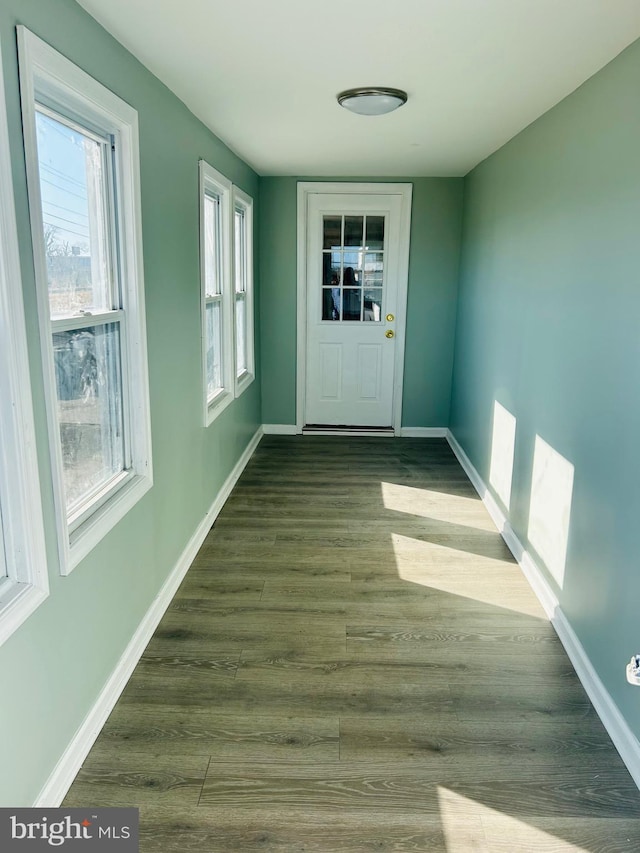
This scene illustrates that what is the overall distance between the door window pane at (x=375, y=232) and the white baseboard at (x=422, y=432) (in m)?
1.66

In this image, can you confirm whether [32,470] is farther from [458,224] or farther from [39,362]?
[458,224]

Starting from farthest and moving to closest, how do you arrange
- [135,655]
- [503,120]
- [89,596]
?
[503,120] → [135,655] → [89,596]

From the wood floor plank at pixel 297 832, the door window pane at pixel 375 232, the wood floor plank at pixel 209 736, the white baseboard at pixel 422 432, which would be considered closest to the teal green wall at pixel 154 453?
the wood floor plank at pixel 209 736

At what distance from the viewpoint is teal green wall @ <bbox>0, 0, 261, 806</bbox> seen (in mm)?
1611

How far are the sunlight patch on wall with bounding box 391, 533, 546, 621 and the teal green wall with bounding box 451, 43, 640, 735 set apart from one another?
20 centimetres

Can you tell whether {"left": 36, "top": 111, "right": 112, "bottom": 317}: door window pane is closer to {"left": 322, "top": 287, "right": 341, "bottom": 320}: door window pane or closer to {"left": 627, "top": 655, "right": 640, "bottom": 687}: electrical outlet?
{"left": 627, "top": 655, "right": 640, "bottom": 687}: electrical outlet

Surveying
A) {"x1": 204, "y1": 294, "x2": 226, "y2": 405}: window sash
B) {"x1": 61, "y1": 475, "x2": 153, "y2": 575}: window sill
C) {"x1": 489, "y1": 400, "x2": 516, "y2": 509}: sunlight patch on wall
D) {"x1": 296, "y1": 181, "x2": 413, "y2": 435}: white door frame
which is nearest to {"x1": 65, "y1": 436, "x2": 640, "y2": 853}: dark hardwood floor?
{"x1": 489, "y1": 400, "x2": 516, "y2": 509}: sunlight patch on wall

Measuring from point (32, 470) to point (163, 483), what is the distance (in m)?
1.25

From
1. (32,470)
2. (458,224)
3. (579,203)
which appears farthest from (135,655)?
(458,224)

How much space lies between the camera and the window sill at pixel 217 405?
3.68 metres

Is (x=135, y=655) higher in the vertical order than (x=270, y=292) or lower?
lower

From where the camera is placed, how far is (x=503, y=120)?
3.29 meters

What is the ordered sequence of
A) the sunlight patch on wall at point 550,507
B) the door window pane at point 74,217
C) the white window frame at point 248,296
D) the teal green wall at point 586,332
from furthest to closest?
the white window frame at point 248,296
the sunlight patch on wall at point 550,507
the teal green wall at point 586,332
the door window pane at point 74,217

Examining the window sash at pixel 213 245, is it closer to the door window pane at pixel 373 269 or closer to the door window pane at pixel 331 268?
the door window pane at pixel 331 268
